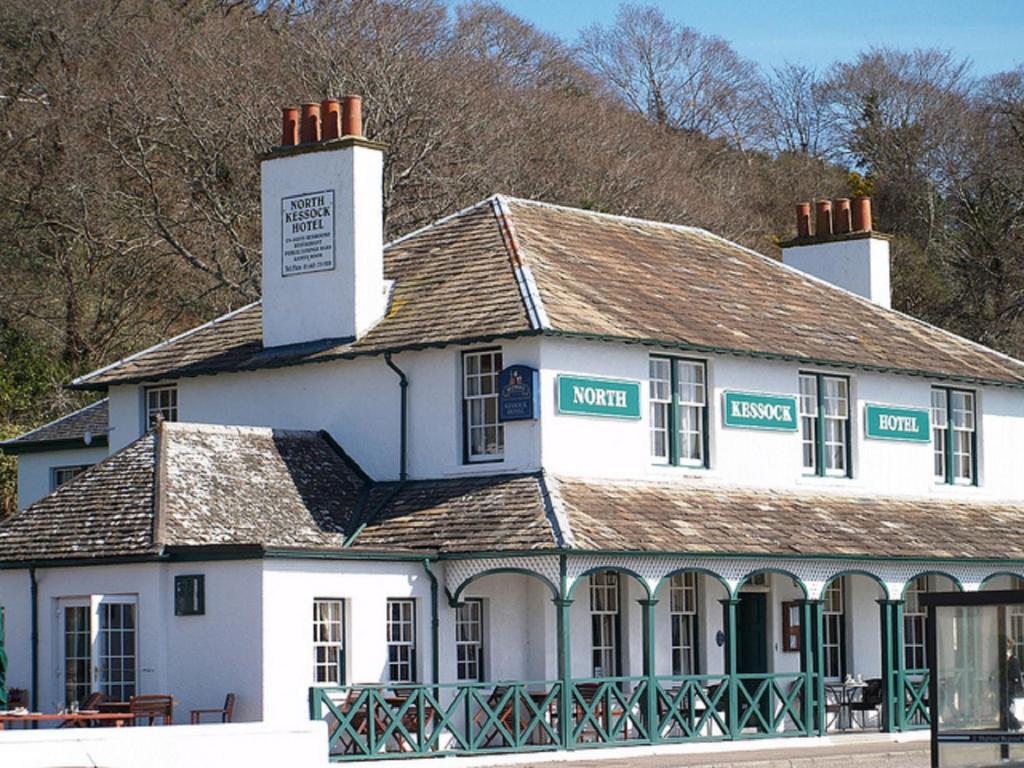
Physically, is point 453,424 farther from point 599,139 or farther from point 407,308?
point 599,139

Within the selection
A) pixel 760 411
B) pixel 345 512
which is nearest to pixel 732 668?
pixel 760 411

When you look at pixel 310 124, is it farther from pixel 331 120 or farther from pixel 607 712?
pixel 607 712

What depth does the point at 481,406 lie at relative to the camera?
27.3 m

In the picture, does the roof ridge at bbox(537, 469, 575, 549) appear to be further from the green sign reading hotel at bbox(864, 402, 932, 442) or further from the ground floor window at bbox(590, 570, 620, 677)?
the green sign reading hotel at bbox(864, 402, 932, 442)

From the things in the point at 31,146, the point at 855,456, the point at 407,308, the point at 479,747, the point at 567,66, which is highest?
the point at 567,66

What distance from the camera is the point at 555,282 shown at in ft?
92.2

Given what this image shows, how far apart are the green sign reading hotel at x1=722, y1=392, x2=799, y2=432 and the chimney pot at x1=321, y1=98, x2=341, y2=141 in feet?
21.4

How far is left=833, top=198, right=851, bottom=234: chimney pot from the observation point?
36.4 m

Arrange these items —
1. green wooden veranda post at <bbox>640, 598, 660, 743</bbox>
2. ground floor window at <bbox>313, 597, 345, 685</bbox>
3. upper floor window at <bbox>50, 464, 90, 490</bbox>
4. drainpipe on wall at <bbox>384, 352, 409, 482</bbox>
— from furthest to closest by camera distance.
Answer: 1. upper floor window at <bbox>50, 464, 90, 490</bbox>
2. drainpipe on wall at <bbox>384, 352, 409, 482</bbox>
3. green wooden veranda post at <bbox>640, 598, 660, 743</bbox>
4. ground floor window at <bbox>313, 597, 345, 685</bbox>

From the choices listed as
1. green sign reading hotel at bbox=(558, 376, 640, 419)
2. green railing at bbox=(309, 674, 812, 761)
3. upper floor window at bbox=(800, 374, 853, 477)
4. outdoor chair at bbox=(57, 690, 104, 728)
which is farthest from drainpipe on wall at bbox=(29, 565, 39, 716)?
upper floor window at bbox=(800, 374, 853, 477)

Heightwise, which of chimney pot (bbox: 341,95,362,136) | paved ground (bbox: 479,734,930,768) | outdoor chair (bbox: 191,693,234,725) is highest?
chimney pot (bbox: 341,95,362,136)

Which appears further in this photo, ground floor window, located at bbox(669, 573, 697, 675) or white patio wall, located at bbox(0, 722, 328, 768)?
ground floor window, located at bbox(669, 573, 697, 675)

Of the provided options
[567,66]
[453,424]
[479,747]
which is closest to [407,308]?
[453,424]

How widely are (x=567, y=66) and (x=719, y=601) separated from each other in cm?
3749
